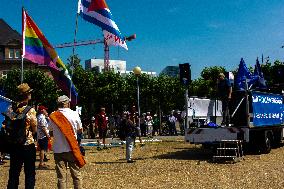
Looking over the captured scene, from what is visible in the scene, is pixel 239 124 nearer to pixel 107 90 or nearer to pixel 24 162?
pixel 24 162

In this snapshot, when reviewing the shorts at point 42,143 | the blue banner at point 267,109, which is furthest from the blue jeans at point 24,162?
the blue banner at point 267,109

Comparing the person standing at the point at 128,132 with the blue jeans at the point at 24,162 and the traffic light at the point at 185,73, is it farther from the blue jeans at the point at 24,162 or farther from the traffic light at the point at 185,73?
the blue jeans at the point at 24,162

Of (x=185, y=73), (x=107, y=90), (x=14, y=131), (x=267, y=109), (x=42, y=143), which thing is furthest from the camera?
(x=107, y=90)

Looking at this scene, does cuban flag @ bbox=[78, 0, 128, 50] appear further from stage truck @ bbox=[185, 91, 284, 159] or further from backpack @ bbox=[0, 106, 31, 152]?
backpack @ bbox=[0, 106, 31, 152]

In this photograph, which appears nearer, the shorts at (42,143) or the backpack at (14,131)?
the backpack at (14,131)

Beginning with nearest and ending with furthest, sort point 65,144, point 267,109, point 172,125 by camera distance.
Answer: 1. point 65,144
2. point 267,109
3. point 172,125

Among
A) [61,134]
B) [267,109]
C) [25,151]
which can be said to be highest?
[267,109]

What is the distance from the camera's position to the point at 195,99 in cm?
1697

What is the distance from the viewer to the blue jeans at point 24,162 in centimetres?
673

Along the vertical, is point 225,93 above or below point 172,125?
above

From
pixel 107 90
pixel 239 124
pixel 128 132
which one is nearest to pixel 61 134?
pixel 128 132

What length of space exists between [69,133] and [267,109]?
420 inches

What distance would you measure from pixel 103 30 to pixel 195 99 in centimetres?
453

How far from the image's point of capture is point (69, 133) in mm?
7586
